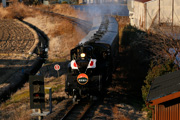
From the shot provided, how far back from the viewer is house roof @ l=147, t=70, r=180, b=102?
10.3 meters

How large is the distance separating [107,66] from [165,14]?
17.3 metres

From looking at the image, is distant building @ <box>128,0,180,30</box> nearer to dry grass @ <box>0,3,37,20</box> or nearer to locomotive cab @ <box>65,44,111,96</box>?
locomotive cab @ <box>65,44,111,96</box>

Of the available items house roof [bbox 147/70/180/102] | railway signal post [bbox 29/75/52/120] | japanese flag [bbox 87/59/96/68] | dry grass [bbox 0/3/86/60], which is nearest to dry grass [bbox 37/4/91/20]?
dry grass [bbox 0/3/86/60]

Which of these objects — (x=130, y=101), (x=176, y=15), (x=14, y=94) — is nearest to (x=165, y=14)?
(x=176, y=15)

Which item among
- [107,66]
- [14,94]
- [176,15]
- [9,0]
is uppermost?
[9,0]

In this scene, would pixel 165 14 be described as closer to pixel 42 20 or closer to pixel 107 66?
pixel 107 66

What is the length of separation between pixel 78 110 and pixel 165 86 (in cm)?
617

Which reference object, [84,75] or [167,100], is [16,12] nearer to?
[84,75]

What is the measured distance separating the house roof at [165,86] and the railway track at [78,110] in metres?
4.40

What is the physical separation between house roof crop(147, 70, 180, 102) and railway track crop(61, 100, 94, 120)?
173 inches

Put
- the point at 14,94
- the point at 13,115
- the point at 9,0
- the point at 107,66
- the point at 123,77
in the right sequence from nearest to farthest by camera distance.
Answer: the point at 13,115 → the point at 107,66 → the point at 14,94 → the point at 123,77 → the point at 9,0

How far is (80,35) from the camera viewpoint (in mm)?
42281

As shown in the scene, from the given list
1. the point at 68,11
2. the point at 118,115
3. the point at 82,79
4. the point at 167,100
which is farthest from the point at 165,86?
the point at 68,11

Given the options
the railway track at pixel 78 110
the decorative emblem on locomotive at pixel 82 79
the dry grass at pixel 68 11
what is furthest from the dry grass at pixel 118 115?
the dry grass at pixel 68 11
